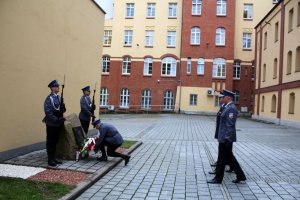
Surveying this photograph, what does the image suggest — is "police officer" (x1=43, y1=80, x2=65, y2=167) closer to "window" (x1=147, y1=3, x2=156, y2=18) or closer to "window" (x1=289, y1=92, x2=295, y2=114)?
"window" (x1=289, y1=92, x2=295, y2=114)

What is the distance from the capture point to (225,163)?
29.1 ft

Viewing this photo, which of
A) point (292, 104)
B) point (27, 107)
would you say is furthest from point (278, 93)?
point (27, 107)

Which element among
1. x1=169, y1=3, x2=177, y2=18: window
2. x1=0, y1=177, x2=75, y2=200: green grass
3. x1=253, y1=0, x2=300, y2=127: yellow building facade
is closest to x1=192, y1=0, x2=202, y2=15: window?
x1=169, y1=3, x2=177, y2=18: window

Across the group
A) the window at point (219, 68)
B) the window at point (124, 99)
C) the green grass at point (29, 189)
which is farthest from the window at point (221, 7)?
the green grass at point (29, 189)

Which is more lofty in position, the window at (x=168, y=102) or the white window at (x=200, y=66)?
the white window at (x=200, y=66)

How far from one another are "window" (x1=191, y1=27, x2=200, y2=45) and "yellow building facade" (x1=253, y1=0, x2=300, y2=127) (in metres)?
8.51

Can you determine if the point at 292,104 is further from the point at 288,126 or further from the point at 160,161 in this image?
the point at 160,161

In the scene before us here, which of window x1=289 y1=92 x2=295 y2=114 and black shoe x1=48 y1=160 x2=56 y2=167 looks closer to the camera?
black shoe x1=48 y1=160 x2=56 y2=167

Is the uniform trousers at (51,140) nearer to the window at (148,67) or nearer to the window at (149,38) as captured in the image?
the window at (148,67)

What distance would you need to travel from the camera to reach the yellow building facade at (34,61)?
9755 mm

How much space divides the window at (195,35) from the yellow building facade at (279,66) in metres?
8.51

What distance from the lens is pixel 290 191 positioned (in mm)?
8055

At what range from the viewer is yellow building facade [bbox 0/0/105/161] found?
9755 mm

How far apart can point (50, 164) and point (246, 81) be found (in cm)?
4356
